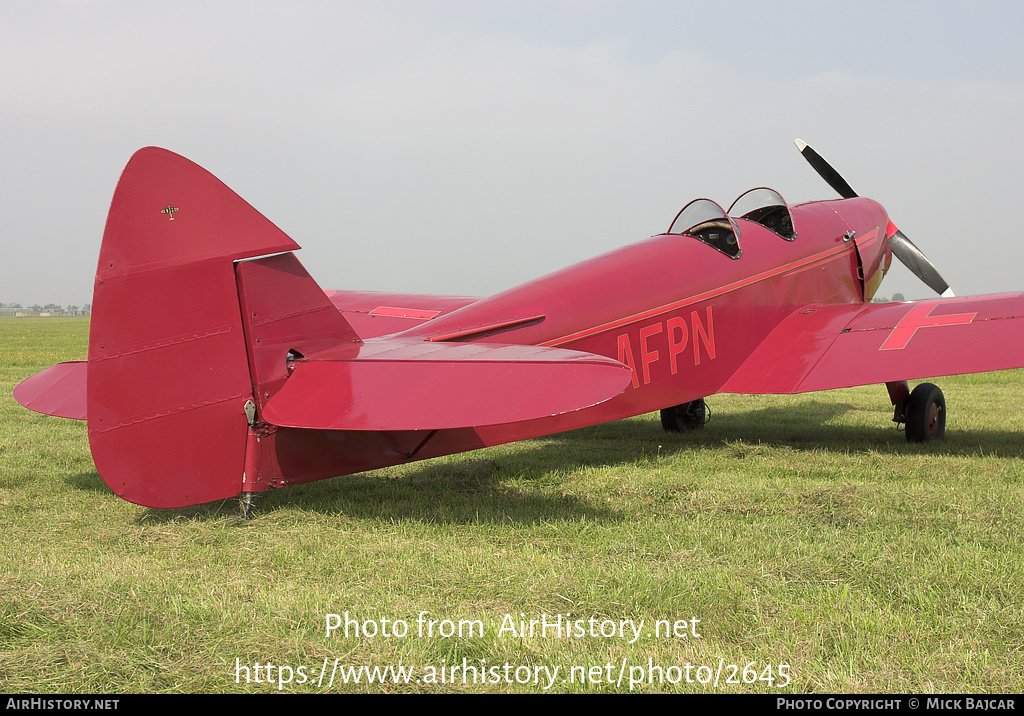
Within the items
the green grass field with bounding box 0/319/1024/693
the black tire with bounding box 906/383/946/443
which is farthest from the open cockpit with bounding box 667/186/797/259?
the green grass field with bounding box 0/319/1024/693

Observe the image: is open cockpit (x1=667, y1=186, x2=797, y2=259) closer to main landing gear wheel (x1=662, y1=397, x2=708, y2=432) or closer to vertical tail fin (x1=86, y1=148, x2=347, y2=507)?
main landing gear wheel (x1=662, y1=397, x2=708, y2=432)

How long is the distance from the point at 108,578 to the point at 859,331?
708cm

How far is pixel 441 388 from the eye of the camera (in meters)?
4.36

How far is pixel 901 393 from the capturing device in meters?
8.79

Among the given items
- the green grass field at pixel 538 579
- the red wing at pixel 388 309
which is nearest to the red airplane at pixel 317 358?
the green grass field at pixel 538 579

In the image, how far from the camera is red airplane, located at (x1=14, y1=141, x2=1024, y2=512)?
14.6 feet

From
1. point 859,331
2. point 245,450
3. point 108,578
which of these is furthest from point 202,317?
Answer: point 859,331

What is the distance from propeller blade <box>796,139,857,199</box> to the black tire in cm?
483

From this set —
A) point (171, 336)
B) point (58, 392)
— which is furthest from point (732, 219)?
point (58, 392)

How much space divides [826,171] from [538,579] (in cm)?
1070

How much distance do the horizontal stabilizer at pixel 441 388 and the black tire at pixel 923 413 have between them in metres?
5.42

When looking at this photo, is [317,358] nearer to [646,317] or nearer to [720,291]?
[646,317]

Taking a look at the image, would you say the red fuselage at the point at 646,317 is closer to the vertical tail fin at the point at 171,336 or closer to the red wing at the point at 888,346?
the red wing at the point at 888,346

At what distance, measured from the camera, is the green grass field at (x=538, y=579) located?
119 inches
